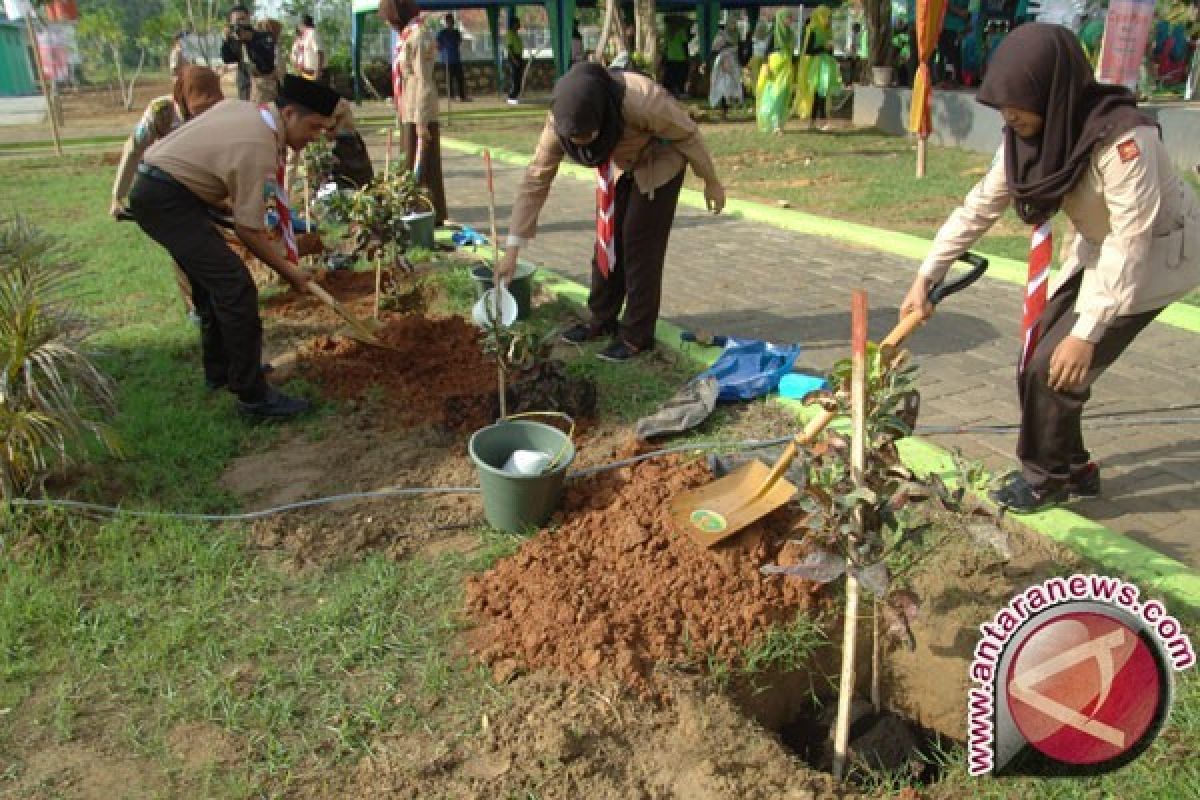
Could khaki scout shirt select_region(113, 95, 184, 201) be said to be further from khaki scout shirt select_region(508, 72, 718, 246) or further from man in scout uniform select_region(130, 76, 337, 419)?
khaki scout shirt select_region(508, 72, 718, 246)

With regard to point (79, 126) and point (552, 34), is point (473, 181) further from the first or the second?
point (79, 126)

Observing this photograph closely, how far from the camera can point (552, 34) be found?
19297mm

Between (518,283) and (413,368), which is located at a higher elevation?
(518,283)

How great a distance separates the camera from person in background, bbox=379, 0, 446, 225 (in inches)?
286

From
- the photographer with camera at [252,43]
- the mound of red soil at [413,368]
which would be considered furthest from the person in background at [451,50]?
the mound of red soil at [413,368]

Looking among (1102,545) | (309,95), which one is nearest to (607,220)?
(309,95)

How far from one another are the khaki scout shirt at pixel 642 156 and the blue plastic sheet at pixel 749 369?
92cm

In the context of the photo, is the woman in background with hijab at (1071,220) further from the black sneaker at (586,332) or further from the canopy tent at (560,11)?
the canopy tent at (560,11)

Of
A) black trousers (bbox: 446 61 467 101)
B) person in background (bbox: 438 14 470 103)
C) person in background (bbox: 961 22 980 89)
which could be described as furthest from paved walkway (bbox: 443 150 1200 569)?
black trousers (bbox: 446 61 467 101)

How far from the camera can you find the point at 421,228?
6945mm

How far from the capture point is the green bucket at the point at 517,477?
3.14 metres

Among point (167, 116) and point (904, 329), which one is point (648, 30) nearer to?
point (167, 116)

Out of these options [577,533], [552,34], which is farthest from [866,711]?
[552,34]

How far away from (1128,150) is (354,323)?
3.46 m
